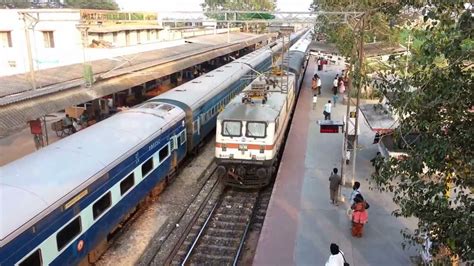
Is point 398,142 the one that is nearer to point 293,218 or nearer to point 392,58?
point 392,58

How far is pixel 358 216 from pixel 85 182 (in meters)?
5.86

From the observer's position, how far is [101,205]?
9.33 metres

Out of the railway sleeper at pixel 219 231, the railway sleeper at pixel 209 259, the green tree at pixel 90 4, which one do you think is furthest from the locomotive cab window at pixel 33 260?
the green tree at pixel 90 4

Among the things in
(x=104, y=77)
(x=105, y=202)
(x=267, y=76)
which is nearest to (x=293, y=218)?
(x=105, y=202)

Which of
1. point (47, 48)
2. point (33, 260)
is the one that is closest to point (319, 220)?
point (33, 260)

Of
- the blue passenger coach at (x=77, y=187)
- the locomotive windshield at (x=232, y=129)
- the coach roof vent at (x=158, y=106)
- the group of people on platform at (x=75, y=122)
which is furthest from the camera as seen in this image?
the group of people on platform at (x=75, y=122)

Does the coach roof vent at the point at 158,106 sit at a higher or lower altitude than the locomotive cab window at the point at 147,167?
higher

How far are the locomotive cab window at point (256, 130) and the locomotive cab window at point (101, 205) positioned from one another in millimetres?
5085

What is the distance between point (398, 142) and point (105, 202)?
631 centimetres

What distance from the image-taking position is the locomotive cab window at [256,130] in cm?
1344

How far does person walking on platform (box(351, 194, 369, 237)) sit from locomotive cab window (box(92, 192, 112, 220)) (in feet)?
17.7

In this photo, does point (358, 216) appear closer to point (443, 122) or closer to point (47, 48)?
point (443, 122)

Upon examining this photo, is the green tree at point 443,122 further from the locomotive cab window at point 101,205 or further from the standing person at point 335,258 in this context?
the locomotive cab window at point 101,205

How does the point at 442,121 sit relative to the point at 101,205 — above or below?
above
